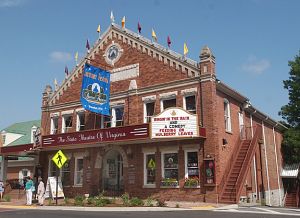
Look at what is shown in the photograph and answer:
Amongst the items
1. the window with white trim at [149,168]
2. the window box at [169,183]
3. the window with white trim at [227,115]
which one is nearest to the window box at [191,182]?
the window box at [169,183]

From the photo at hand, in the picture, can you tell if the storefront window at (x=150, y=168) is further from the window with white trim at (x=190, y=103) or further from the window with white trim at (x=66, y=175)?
the window with white trim at (x=66, y=175)

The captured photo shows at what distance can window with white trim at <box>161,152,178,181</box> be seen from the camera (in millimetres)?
22625

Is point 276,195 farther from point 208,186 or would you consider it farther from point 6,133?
point 6,133

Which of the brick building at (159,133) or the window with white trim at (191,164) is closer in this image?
the brick building at (159,133)

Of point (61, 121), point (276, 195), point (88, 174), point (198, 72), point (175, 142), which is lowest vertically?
point (276, 195)

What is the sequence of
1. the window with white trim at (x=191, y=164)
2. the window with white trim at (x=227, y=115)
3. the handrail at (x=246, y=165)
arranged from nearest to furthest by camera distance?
the handrail at (x=246, y=165) < the window with white trim at (x=191, y=164) < the window with white trim at (x=227, y=115)

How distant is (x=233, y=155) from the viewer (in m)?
23.2

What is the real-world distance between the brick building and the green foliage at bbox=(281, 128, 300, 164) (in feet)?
16.6

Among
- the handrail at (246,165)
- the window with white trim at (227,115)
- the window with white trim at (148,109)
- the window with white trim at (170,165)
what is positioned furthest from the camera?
the window with white trim at (148,109)

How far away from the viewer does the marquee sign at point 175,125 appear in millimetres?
20844

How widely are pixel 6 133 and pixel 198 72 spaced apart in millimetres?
28441

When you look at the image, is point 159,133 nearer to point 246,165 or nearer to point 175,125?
point 175,125

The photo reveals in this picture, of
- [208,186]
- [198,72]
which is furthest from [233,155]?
[198,72]

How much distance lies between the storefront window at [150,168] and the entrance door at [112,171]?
292 centimetres
